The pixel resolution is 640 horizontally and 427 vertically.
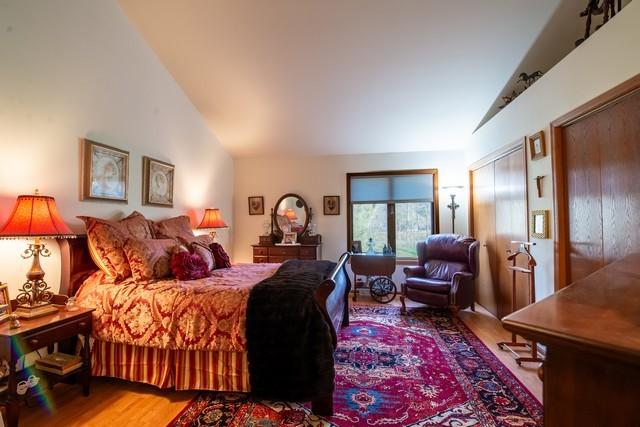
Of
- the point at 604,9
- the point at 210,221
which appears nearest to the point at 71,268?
the point at 210,221

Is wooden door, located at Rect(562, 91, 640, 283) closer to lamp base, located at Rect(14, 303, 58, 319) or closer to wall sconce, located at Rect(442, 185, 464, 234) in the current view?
wall sconce, located at Rect(442, 185, 464, 234)

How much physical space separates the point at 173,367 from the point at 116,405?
40cm

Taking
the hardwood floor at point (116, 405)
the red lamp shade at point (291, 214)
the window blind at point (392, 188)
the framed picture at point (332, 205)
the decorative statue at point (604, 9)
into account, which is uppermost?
the decorative statue at point (604, 9)

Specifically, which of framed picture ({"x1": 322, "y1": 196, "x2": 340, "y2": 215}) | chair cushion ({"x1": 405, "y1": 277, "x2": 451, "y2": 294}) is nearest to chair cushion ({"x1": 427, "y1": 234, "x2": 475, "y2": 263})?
chair cushion ({"x1": 405, "y1": 277, "x2": 451, "y2": 294})

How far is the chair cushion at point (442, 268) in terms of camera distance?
3.72 m

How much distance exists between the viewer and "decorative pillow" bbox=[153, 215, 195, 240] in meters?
3.03

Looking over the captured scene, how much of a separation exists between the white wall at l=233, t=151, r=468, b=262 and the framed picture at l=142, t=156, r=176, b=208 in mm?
1720

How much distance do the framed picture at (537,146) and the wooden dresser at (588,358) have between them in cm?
231

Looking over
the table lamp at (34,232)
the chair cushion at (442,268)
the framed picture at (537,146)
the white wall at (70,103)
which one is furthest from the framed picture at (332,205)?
the table lamp at (34,232)

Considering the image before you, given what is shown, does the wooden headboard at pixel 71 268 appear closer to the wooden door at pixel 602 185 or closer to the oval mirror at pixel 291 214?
the oval mirror at pixel 291 214

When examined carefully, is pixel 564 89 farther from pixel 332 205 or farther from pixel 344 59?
pixel 332 205

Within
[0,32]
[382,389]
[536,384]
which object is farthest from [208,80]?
[536,384]

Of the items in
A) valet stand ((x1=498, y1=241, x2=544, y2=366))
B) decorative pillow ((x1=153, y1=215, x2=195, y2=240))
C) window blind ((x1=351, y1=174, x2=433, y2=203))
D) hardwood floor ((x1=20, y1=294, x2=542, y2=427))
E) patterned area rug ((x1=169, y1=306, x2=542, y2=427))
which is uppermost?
window blind ((x1=351, y1=174, x2=433, y2=203))

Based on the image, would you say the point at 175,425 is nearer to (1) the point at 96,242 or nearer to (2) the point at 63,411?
(2) the point at 63,411
